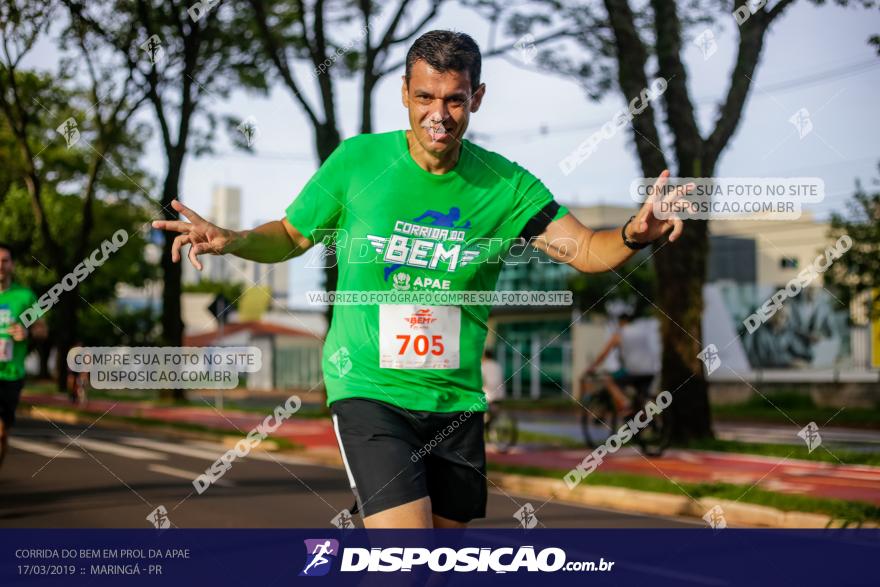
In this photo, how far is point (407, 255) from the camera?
369cm

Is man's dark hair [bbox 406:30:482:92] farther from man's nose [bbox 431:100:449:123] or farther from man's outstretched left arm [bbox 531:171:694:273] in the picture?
man's outstretched left arm [bbox 531:171:694:273]

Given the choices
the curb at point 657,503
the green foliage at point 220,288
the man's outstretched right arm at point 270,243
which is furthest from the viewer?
the green foliage at point 220,288

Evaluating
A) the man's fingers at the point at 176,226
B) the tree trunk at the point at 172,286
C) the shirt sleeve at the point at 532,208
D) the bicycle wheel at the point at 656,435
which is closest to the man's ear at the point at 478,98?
the shirt sleeve at the point at 532,208

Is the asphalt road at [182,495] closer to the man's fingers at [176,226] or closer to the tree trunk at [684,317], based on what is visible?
the tree trunk at [684,317]

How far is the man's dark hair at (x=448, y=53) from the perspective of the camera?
144 inches

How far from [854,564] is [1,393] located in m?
6.31

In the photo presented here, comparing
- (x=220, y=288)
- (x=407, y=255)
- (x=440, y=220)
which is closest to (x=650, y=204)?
(x=440, y=220)

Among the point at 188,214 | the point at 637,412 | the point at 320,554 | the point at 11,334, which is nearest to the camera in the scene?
the point at 188,214

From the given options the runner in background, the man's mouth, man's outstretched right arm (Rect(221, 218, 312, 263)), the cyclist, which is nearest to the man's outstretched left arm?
the man's mouth

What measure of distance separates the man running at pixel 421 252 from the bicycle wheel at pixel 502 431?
37.6 ft

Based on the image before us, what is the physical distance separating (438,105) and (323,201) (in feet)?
1.70

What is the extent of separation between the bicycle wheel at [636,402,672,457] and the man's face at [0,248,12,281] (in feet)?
25.5

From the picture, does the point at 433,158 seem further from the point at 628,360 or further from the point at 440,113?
the point at 628,360

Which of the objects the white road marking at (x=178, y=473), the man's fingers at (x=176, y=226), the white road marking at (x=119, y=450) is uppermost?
the man's fingers at (x=176, y=226)
